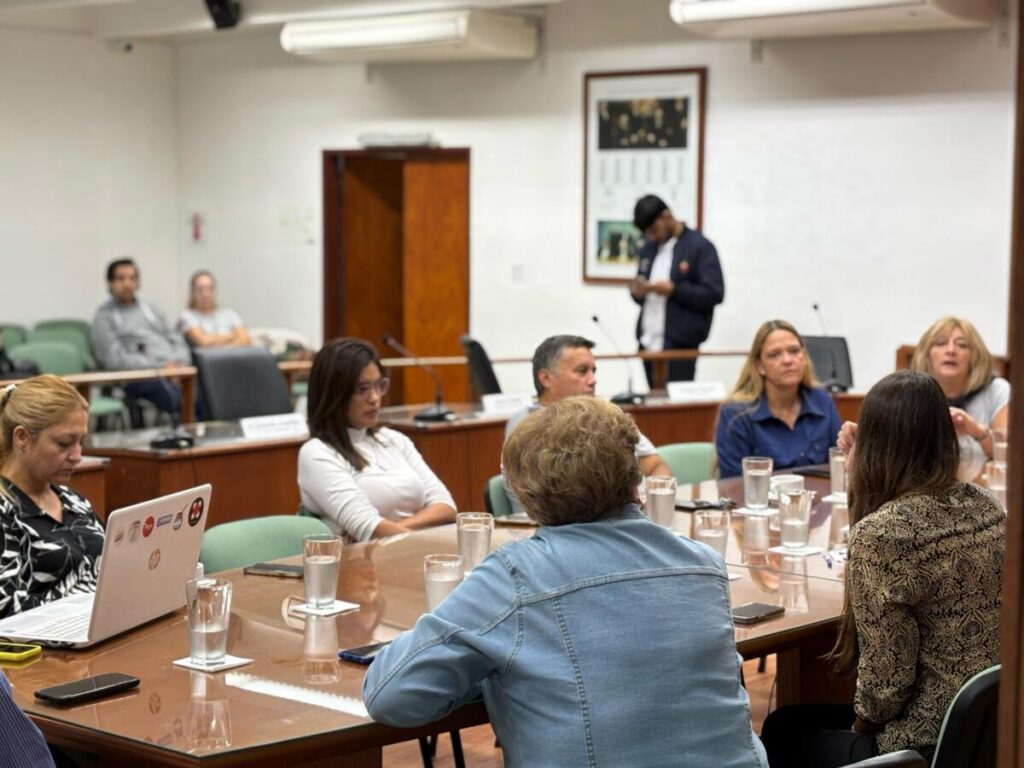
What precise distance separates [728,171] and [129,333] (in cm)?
386

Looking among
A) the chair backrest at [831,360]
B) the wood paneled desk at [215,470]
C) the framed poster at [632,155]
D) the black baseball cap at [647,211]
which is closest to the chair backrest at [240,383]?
the wood paneled desk at [215,470]

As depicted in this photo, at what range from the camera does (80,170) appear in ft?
36.1

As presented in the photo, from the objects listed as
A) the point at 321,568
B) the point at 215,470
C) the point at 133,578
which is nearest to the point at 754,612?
the point at 321,568

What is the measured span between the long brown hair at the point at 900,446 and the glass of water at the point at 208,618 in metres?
1.07

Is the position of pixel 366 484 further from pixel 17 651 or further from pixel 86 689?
pixel 86 689

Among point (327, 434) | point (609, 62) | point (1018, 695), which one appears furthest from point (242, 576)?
point (609, 62)

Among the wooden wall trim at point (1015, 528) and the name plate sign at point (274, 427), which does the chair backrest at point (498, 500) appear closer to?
the name plate sign at point (274, 427)

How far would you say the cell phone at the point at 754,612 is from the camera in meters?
2.70

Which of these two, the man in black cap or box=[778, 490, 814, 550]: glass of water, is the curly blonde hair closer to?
box=[778, 490, 814, 550]: glass of water

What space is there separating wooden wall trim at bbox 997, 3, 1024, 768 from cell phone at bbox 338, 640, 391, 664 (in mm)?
1300

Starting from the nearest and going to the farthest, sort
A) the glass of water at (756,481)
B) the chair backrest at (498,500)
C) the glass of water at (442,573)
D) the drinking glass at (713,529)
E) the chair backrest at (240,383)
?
the glass of water at (442,573), the drinking glass at (713,529), the glass of water at (756,481), the chair backrest at (498,500), the chair backrest at (240,383)

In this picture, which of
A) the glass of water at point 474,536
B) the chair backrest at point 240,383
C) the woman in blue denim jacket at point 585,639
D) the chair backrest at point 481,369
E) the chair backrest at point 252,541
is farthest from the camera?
the chair backrest at point 481,369

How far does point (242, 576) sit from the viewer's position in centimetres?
312

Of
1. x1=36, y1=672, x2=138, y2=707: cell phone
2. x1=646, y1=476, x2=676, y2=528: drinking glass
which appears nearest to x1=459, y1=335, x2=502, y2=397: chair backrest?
x1=646, y1=476, x2=676, y2=528: drinking glass
